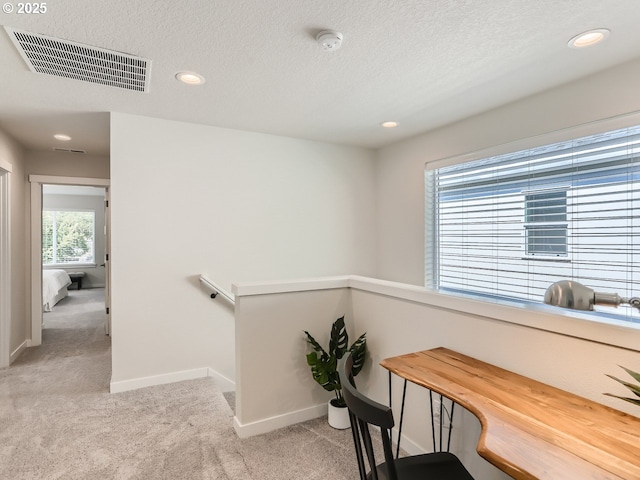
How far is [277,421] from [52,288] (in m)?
6.08

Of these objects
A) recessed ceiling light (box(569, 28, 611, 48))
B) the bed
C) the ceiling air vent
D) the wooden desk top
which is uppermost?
recessed ceiling light (box(569, 28, 611, 48))

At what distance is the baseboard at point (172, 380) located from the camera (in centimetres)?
293

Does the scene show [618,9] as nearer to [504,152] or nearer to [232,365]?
[504,152]

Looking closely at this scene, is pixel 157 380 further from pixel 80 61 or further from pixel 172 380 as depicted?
pixel 80 61

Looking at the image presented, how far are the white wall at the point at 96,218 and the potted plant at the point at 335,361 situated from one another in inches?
342

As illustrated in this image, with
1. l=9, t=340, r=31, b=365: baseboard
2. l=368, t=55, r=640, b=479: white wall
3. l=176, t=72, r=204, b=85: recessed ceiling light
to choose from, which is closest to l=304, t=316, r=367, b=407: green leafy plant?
l=368, t=55, r=640, b=479: white wall

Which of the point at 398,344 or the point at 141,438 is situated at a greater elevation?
the point at 398,344

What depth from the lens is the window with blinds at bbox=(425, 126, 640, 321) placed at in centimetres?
219

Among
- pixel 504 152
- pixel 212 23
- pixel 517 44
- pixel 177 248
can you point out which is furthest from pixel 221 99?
pixel 504 152

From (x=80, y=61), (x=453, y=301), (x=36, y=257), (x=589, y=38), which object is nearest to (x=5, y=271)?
(x=36, y=257)

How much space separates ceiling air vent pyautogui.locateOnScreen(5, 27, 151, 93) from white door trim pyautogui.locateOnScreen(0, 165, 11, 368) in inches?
80.3

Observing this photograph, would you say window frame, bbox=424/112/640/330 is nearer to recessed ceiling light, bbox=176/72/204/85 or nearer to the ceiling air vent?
recessed ceiling light, bbox=176/72/204/85

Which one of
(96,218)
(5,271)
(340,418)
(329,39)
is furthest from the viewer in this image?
(96,218)

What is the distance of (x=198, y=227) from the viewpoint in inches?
129
